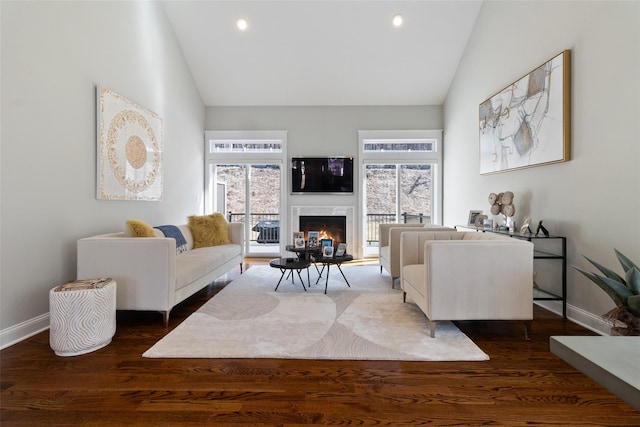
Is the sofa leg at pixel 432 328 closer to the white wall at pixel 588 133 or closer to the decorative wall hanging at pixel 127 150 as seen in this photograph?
the white wall at pixel 588 133

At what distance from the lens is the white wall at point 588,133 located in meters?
2.27

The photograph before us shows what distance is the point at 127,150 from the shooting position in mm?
3650

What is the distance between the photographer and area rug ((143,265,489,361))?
215cm

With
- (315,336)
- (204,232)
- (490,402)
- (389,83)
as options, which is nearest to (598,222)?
(490,402)

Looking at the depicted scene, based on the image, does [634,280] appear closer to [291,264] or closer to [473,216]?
[473,216]

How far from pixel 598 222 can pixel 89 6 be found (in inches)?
201

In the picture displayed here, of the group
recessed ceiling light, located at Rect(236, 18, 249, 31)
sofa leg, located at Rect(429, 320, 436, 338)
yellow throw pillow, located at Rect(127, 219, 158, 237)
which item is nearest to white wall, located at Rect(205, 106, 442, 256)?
recessed ceiling light, located at Rect(236, 18, 249, 31)

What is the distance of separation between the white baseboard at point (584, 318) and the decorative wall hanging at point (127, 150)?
4.76m


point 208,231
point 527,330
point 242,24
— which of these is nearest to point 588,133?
point 527,330

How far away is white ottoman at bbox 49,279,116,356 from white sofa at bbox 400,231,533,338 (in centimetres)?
246

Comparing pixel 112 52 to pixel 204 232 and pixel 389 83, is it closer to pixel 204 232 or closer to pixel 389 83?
pixel 204 232

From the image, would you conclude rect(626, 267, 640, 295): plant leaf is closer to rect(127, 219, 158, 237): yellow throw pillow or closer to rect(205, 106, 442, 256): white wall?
rect(127, 219, 158, 237): yellow throw pillow

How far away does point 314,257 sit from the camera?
12.5ft

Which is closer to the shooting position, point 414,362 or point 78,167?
point 414,362
